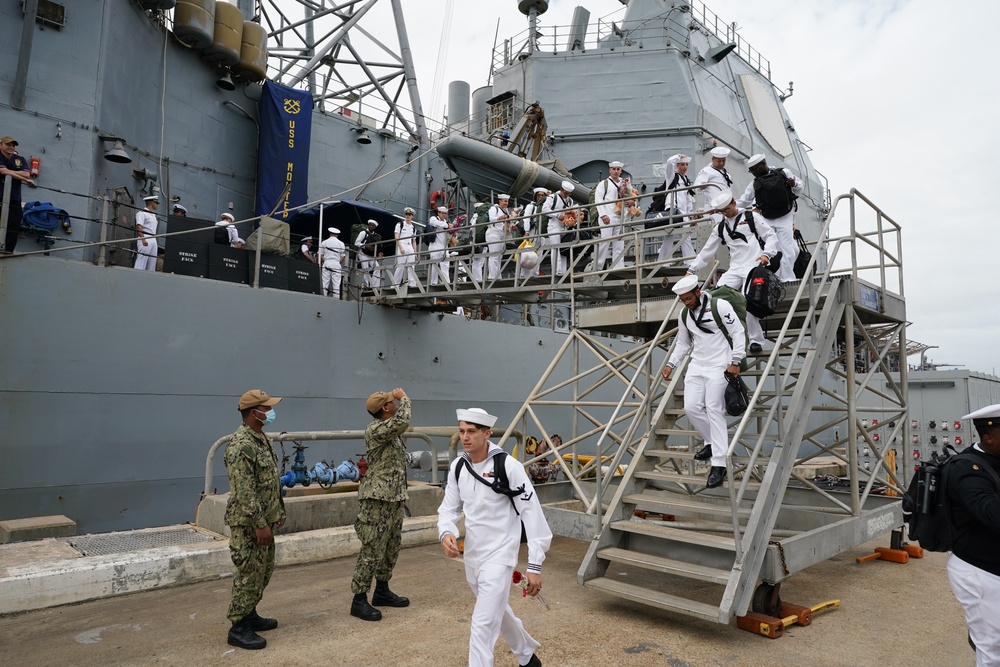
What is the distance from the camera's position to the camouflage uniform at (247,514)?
13.6ft

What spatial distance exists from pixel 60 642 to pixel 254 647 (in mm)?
1284

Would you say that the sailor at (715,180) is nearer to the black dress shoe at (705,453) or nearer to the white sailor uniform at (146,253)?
the black dress shoe at (705,453)

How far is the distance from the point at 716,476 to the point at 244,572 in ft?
11.6

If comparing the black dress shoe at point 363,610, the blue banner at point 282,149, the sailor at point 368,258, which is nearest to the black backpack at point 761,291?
the black dress shoe at point 363,610

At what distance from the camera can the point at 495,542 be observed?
3.50 m

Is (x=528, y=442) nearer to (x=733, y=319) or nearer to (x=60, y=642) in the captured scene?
(x=733, y=319)

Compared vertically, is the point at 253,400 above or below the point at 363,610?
above

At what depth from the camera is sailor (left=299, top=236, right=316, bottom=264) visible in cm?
1295

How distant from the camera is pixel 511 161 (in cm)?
1565

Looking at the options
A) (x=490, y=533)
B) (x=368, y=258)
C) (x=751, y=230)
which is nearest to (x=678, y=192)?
(x=751, y=230)

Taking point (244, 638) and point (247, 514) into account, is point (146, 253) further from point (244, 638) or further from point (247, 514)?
point (244, 638)

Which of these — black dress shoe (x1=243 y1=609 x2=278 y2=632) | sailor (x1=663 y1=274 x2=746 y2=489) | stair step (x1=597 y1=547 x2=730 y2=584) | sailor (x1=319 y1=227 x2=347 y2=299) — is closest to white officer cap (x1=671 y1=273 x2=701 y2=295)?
sailor (x1=663 y1=274 x2=746 y2=489)

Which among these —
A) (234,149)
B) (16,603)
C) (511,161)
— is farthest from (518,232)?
(16,603)

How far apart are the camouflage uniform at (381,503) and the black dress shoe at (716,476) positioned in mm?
2395
